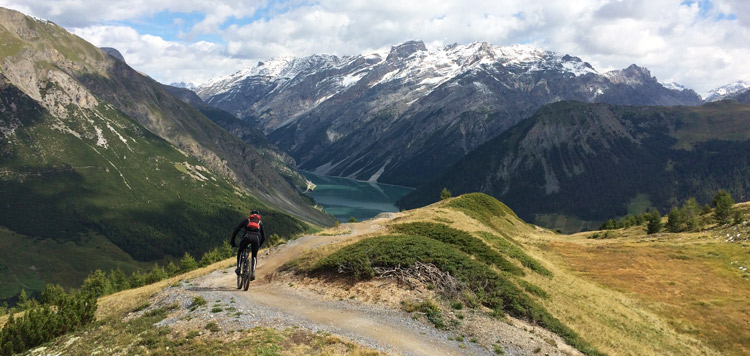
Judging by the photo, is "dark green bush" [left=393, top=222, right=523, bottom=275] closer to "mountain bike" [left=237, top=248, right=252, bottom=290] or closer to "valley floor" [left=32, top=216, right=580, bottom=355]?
"valley floor" [left=32, top=216, right=580, bottom=355]

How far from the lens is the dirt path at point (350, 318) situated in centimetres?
1903

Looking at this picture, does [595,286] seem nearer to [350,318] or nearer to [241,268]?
[350,318]

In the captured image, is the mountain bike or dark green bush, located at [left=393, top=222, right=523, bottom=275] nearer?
the mountain bike

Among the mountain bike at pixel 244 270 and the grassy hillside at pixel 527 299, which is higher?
the mountain bike at pixel 244 270

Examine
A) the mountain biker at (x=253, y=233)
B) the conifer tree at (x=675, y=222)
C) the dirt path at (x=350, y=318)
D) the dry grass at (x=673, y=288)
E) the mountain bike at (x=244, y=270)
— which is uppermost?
the mountain biker at (x=253, y=233)

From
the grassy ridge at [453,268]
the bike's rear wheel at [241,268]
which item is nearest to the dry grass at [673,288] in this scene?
the grassy ridge at [453,268]

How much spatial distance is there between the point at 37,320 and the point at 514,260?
33108 mm

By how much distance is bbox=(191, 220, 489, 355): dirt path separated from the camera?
19031 millimetres

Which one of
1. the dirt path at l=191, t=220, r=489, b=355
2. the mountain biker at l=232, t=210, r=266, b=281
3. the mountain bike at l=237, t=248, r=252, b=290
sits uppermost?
the mountain biker at l=232, t=210, r=266, b=281

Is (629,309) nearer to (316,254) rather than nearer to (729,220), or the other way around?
(316,254)

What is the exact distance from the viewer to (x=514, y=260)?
36.5m

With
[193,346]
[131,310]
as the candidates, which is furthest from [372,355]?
[131,310]

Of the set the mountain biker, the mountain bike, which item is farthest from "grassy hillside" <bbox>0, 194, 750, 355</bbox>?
the mountain biker

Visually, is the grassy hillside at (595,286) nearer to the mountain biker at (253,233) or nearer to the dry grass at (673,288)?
the dry grass at (673,288)
